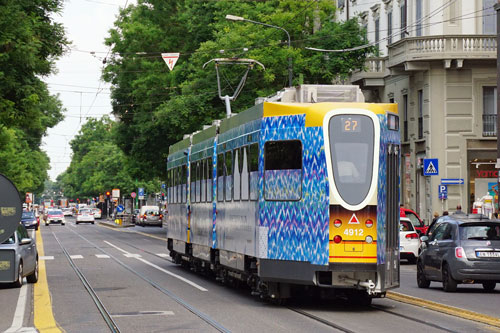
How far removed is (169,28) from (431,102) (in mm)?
21623

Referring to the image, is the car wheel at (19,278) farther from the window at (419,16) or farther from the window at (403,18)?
the window at (403,18)

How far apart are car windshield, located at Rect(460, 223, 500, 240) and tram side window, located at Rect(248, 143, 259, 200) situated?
16.9 feet

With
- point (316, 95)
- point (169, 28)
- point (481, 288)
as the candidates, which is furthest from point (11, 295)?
point (169, 28)

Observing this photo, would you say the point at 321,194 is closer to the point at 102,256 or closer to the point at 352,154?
the point at 352,154

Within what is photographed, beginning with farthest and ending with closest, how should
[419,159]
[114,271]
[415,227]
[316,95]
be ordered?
[419,159] → [415,227] → [114,271] → [316,95]

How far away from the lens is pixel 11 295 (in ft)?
65.3

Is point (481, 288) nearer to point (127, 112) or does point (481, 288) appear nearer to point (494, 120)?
point (494, 120)

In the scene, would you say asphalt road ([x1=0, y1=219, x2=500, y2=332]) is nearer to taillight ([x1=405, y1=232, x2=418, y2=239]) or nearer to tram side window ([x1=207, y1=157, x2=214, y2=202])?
tram side window ([x1=207, y1=157, x2=214, y2=202])

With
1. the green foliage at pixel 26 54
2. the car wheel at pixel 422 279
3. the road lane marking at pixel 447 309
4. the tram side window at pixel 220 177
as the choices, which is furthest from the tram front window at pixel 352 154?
the green foliage at pixel 26 54

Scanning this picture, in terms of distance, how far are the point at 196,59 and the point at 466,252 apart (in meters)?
31.4

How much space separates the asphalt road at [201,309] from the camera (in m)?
14.0

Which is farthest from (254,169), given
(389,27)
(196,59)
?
(196,59)

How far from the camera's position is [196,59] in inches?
1991

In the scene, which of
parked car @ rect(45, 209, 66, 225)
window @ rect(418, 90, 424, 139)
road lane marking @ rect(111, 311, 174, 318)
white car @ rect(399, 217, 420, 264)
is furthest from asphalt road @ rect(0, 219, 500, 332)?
parked car @ rect(45, 209, 66, 225)
